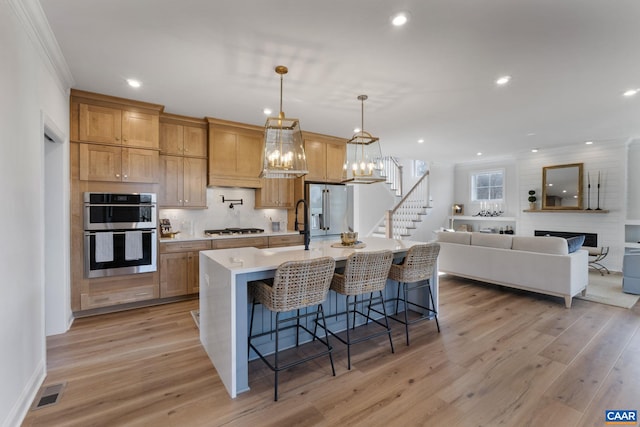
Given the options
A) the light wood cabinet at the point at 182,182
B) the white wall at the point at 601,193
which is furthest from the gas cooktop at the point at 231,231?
the white wall at the point at 601,193

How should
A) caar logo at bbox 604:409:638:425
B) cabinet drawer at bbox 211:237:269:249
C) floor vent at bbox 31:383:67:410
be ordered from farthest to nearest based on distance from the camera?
cabinet drawer at bbox 211:237:269:249 < floor vent at bbox 31:383:67:410 < caar logo at bbox 604:409:638:425

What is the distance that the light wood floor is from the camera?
1982 millimetres

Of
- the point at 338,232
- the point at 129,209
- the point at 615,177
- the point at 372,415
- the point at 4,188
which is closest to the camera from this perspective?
the point at 4,188

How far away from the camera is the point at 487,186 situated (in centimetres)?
867

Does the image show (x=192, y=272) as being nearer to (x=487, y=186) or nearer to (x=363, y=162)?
(x=363, y=162)

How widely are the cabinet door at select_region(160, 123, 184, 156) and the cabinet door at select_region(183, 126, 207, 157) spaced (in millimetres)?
66

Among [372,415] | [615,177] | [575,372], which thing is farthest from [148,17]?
[615,177]

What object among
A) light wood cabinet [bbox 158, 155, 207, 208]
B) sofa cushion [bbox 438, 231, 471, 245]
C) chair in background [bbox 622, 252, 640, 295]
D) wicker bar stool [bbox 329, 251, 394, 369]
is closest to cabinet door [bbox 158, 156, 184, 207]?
light wood cabinet [bbox 158, 155, 207, 208]

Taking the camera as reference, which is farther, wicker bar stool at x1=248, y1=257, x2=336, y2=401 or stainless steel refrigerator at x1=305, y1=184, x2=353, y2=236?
stainless steel refrigerator at x1=305, y1=184, x2=353, y2=236

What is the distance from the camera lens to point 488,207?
8.52 meters

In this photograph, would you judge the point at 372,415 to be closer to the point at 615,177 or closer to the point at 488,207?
the point at 615,177

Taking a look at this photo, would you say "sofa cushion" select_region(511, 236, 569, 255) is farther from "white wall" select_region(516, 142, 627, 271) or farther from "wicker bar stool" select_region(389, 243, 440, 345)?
"white wall" select_region(516, 142, 627, 271)

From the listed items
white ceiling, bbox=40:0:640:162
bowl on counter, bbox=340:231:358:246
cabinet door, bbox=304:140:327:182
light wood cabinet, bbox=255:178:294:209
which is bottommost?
bowl on counter, bbox=340:231:358:246

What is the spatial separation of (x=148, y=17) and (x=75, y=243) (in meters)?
2.77
